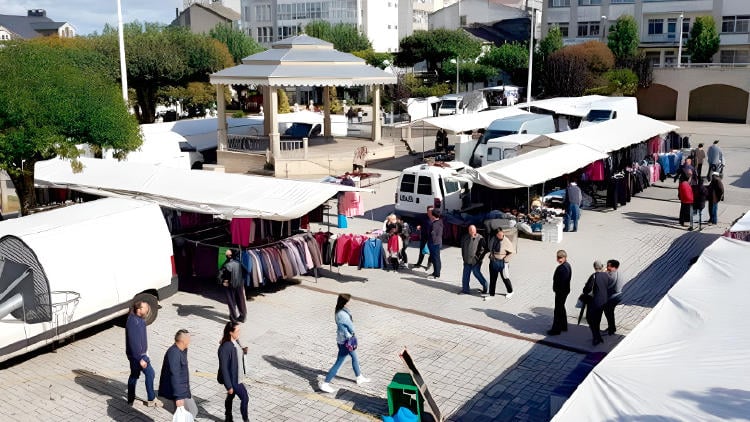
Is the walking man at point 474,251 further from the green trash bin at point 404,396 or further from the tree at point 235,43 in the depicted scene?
the tree at point 235,43

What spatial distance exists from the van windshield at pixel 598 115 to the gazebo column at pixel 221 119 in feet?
56.8

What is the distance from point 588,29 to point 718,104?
42.2 feet

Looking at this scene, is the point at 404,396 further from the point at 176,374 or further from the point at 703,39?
the point at 703,39

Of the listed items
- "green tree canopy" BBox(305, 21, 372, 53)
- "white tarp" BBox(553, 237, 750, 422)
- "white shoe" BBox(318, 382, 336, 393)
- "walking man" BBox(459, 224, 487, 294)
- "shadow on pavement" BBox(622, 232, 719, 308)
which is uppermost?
"green tree canopy" BBox(305, 21, 372, 53)

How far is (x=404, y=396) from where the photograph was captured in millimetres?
9352

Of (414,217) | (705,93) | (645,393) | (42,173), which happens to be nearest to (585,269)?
(414,217)

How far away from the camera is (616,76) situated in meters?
48.5

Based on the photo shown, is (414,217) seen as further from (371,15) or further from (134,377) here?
(371,15)

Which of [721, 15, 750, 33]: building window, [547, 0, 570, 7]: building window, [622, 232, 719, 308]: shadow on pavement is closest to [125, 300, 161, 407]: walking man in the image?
[622, 232, 719, 308]: shadow on pavement

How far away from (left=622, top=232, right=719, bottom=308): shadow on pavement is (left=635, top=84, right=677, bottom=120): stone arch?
37.0 meters

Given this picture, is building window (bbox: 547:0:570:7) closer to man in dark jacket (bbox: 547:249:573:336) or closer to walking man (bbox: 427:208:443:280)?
walking man (bbox: 427:208:443:280)

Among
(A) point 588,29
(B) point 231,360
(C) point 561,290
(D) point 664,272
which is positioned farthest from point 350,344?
(A) point 588,29

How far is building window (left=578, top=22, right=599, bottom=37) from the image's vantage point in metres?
59.8

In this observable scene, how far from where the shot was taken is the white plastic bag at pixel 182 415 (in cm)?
851
